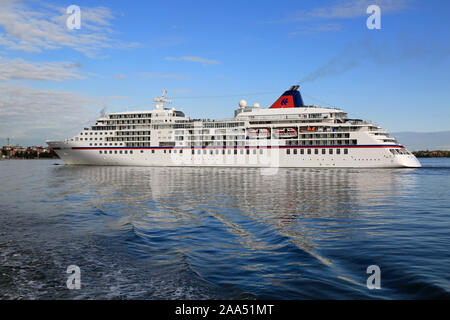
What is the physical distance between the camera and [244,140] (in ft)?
249

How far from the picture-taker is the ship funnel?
78562 mm

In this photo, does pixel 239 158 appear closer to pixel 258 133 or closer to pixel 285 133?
pixel 258 133

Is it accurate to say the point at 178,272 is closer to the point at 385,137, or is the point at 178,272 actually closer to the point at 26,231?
the point at 26,231

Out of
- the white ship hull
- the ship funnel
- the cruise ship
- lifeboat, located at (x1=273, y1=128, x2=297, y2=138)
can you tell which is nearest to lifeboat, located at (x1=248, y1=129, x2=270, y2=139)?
the cruise ship

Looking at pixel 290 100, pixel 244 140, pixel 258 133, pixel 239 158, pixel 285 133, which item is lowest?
pixel 239 158

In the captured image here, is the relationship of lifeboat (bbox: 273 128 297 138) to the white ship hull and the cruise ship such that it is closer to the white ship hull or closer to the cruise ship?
the cruise ship

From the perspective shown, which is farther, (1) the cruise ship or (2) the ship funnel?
(2) the ship funnel

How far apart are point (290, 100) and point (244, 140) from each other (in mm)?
14066

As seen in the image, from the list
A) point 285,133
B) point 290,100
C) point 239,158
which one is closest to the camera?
point 285,133

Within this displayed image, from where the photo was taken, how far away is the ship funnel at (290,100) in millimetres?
78562

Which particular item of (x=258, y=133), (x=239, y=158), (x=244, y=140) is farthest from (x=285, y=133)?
(x=239, y=158)

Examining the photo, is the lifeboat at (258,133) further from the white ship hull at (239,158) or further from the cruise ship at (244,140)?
the white ship hull at (239,158)
